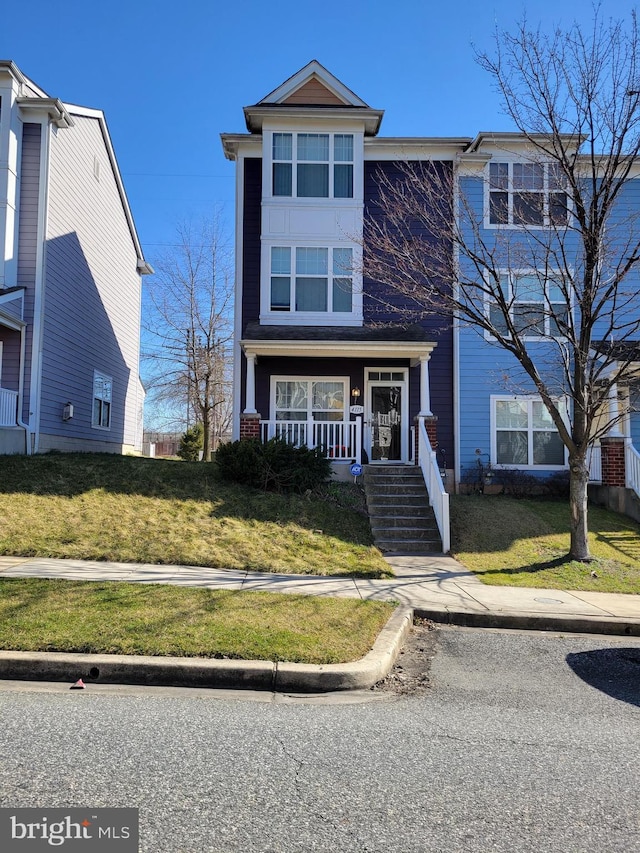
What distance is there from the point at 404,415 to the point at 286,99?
9.03 meters

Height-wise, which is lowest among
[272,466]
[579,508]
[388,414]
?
[579,508]

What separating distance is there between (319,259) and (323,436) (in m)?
4.72

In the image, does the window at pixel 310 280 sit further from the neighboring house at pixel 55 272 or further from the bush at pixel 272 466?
the neighboring house at pixel 55 272

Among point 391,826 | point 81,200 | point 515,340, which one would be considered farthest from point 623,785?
point 81,200

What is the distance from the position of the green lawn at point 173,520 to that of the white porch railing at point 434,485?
1.36 metres

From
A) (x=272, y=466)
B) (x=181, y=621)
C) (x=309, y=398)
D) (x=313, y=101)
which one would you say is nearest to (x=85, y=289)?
(x=309, y=398)

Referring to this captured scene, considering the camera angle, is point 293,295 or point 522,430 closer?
point 293,295

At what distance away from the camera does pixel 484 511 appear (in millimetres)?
12758

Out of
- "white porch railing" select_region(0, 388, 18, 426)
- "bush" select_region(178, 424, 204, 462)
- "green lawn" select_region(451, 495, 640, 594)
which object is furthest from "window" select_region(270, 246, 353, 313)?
"bush" select_region(178, 424, 204, 462)

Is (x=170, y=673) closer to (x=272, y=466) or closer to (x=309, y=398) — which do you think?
(x=272, y=466)

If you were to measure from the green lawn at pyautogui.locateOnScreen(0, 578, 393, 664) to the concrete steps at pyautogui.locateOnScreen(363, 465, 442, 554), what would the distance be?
3.83 metres

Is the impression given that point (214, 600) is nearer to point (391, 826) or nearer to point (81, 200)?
point (391, 826)

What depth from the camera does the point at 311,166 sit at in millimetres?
15867

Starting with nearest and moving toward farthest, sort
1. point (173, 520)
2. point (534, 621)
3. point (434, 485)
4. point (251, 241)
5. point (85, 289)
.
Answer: point (534, 621)
point (173, 520)
point (434, 485)
point (251, 241)
point (85, 289)
